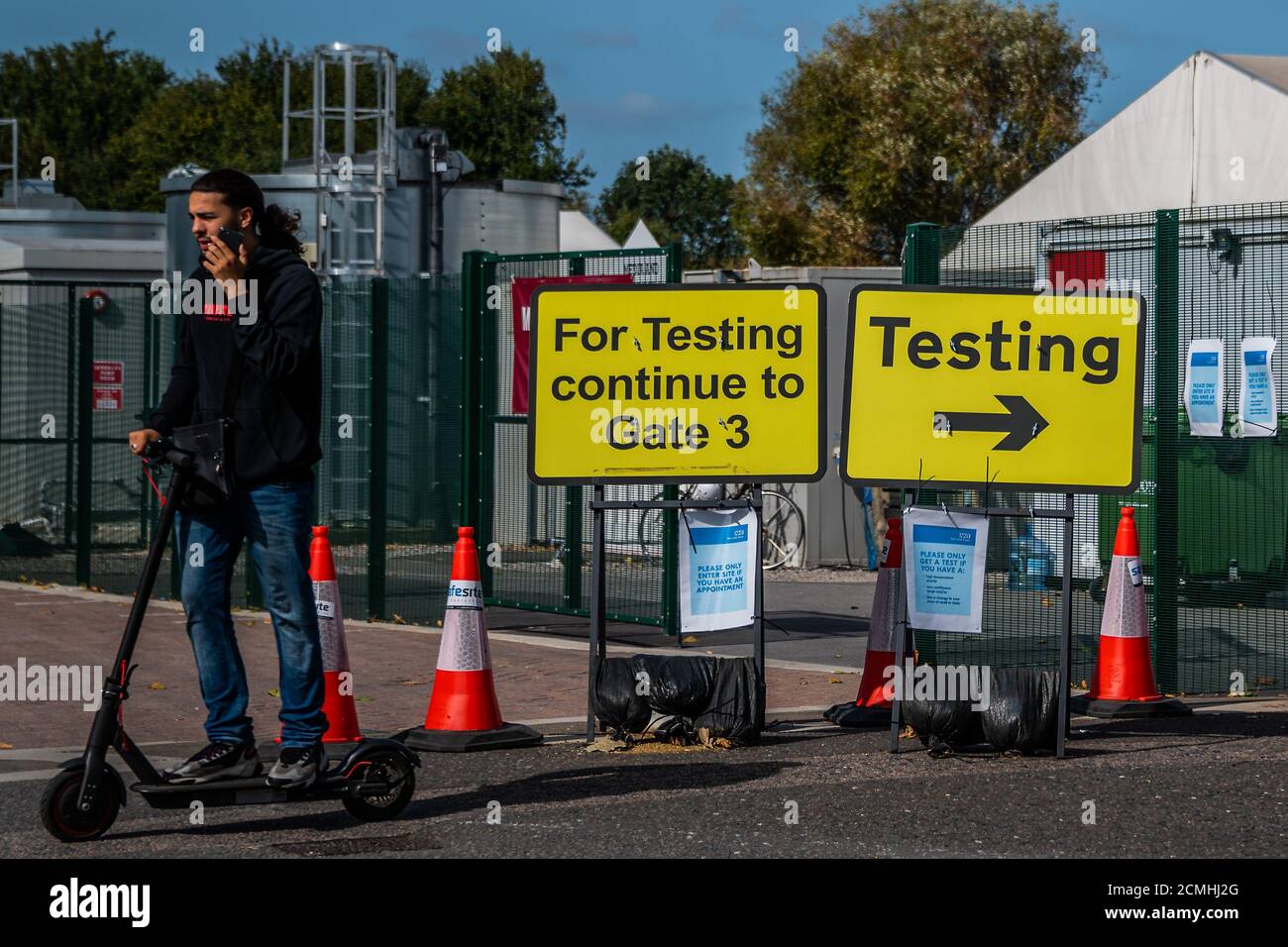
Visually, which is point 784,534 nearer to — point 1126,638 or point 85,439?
point 85,439

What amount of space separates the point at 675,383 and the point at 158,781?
11.3 ft

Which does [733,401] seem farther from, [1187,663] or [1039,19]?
→ [1039,19]

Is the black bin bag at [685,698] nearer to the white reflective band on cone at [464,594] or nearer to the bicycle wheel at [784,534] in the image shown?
the white reflective band on cone at [464,594]

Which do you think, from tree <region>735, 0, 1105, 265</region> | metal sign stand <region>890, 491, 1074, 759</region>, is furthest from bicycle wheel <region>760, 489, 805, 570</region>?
tree <region>735, 0, 1105, 265</region>

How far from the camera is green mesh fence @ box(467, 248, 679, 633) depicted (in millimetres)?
13047

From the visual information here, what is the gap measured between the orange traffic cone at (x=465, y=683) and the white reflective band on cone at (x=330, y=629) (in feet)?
1.61

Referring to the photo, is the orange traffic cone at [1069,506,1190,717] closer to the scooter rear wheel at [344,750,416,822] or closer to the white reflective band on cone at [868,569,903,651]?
the white reflective band on cone at [868,569,903,651]

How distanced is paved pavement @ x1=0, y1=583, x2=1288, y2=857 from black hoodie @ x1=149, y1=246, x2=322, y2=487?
132 centimetres

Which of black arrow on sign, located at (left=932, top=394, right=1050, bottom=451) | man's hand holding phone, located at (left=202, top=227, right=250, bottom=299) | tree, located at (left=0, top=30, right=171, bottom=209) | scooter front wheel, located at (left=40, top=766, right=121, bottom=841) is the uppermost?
tree, located at (left=0, top=30, right=171, bottom=209)

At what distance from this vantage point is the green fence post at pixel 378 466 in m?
14.0

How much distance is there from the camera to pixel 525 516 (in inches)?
531

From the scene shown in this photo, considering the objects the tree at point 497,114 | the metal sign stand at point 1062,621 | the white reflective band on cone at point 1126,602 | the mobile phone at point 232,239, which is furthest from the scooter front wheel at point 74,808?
the tree at point 497,114

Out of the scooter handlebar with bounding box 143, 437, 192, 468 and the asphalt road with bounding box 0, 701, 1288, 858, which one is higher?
the scooter handlebar with bounding box 143, 437, 192, 468
